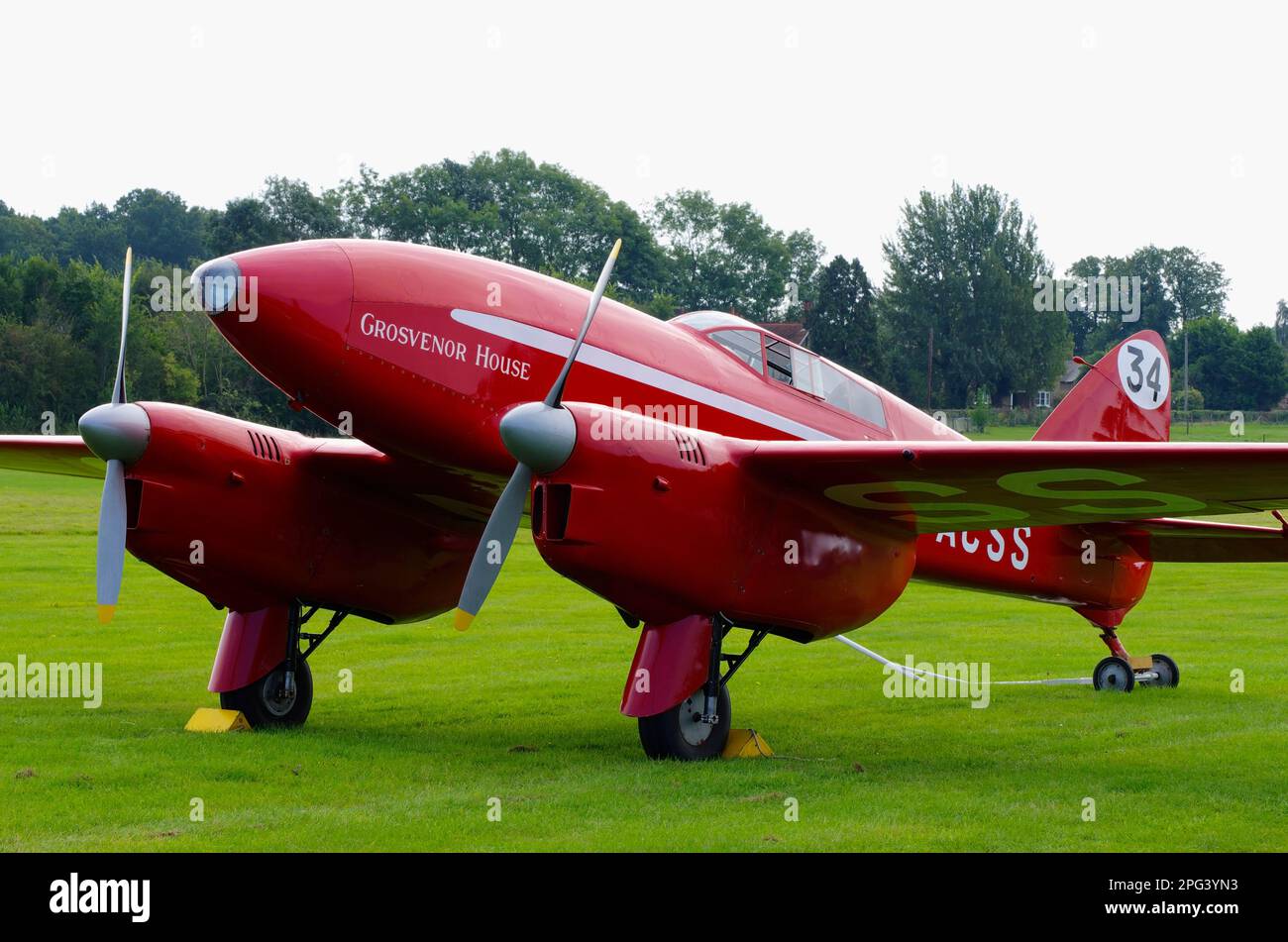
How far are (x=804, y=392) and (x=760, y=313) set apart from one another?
7912 centimetres

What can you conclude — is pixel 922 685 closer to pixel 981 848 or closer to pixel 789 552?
pixel 789 552

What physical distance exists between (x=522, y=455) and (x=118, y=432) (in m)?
4.04

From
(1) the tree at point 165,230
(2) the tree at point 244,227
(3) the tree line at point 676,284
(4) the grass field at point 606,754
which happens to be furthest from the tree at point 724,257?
(4) the grass field at point 606,754

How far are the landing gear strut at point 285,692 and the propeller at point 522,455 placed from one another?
309 cm

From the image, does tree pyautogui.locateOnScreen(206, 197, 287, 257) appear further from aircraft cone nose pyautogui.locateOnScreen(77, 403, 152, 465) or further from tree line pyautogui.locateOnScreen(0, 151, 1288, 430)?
aircraft cone nose pyautogui.locateOnScreen(77, 403, 152, 465)

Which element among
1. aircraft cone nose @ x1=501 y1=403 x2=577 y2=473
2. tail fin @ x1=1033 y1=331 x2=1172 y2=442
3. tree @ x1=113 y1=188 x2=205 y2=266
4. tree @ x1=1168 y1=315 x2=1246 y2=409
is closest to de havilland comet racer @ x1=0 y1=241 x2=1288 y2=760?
aircraft cone nose @ x1=501 y1=403 x2=577 y2=473

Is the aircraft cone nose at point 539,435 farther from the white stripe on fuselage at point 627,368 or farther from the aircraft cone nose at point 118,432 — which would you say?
the aircraft cone nose at point 118,432

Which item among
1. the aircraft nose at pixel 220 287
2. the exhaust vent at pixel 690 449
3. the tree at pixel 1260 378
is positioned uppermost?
the tree at pixel 1260 378

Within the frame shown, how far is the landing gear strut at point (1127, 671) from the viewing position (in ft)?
53.1

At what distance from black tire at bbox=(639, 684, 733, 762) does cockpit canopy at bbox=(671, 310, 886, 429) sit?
3.06 metres

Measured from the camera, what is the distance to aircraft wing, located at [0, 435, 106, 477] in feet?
45.3

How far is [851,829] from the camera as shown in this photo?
341 inches

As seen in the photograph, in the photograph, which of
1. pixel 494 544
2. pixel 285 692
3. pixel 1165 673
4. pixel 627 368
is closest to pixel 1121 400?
pixel 1165 673

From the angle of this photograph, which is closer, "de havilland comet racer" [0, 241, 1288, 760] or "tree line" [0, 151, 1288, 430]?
"de havilland comet racer" [0, 241, 1288, 760]
